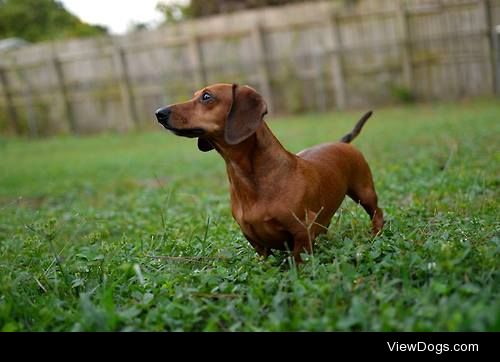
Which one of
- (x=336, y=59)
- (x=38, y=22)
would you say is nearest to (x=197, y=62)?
(x=336, y=59)

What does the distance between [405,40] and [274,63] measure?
144 inches

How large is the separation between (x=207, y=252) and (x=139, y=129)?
49.2 ft

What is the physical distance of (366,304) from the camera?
247cm

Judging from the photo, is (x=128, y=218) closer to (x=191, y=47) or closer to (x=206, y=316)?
(x=206, y=316)

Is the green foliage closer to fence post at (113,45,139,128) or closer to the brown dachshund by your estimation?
fence post at (113,45,139,128)

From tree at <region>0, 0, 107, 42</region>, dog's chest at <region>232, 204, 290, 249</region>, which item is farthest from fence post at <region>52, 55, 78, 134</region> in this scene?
dog's chest at <region>232, 204, 290, 249</region>

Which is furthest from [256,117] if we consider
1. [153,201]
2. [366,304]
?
[153,201]

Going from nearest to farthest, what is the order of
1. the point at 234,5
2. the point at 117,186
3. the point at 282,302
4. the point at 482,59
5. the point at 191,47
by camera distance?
the point at 282,302
the point at 117,186
the point at 482,59
the point at 191,47
the point at 234,5

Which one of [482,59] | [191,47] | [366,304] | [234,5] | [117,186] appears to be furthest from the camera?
[234,5]

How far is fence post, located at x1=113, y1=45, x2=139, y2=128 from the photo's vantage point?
1791 centimetres

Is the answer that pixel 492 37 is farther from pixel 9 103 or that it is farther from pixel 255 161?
pixel 9 103

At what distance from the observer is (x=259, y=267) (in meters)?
3.24

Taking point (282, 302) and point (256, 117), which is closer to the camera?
point (282, 302)

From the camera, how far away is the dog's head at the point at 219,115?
3342 mm
